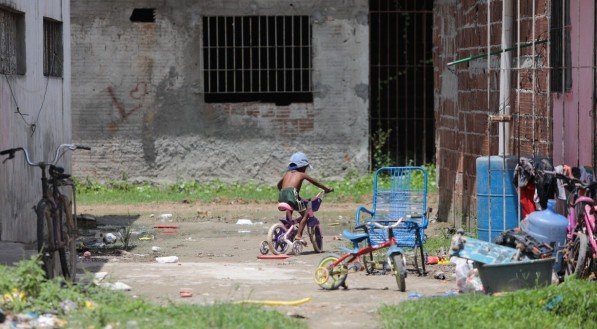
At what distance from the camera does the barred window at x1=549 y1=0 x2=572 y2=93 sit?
1193 cm

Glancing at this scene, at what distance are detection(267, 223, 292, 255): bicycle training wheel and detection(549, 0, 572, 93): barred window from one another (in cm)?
348

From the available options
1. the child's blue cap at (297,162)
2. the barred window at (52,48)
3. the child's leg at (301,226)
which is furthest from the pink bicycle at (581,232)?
the barred window at (52,48)

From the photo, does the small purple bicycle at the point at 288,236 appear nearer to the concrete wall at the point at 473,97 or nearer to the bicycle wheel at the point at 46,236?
the concrete wall at the point at 473,97

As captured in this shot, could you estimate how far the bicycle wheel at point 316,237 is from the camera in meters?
13.9

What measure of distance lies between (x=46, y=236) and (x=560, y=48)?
543cm

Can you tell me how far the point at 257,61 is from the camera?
21.9 m

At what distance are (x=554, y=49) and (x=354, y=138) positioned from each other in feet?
32.0

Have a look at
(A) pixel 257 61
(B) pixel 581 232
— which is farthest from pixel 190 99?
(B) pixel 581 232

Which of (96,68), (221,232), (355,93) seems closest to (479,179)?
(221,232)

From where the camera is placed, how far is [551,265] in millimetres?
9648

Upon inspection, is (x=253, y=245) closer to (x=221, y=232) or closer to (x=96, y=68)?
(x=221, y=232)

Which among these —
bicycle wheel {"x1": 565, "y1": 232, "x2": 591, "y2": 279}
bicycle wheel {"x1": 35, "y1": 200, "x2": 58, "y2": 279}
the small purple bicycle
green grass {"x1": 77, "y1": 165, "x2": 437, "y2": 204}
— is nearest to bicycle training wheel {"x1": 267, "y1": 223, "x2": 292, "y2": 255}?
the small purple bicycle

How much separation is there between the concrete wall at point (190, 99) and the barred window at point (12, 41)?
307 inches

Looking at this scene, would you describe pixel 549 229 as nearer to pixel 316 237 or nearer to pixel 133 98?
pixel 316 237
